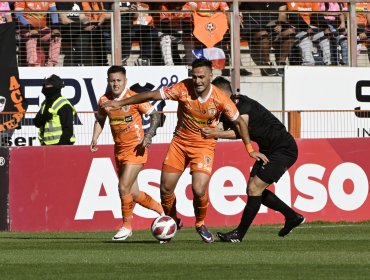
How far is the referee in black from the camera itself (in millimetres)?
14938

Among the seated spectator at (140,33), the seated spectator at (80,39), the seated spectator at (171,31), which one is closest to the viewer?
the seated spectator at (80,39)

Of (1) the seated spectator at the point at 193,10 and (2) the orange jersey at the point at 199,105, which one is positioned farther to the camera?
(1) the seated spectator at the point at 193,10

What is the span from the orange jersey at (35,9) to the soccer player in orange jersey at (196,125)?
26.2ft

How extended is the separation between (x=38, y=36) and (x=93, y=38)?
1097mm

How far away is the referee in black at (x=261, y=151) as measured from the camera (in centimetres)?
1494

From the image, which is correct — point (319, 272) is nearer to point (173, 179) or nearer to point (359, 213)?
point (173, 179)

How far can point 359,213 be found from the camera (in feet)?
68.8

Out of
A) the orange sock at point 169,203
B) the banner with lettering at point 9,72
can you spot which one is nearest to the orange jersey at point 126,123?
the orange sock at point 169,203

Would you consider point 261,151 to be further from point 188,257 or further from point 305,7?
point 305,7

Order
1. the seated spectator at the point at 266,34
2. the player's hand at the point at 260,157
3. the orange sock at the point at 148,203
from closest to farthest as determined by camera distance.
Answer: the player's hand at the point at 260,157
the orange sock at the point at 148,203
the seated spectator at the point at 266,34

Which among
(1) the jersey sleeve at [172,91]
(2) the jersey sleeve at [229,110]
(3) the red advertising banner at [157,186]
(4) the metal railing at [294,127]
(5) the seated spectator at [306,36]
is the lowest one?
(3) the red advertising banner at [157,186]

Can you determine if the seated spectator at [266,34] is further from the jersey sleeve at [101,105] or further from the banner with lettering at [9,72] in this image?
the jersey sleeve at [101,105]

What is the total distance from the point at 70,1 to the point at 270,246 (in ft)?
31.5

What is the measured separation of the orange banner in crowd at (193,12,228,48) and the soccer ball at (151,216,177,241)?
9194mm
